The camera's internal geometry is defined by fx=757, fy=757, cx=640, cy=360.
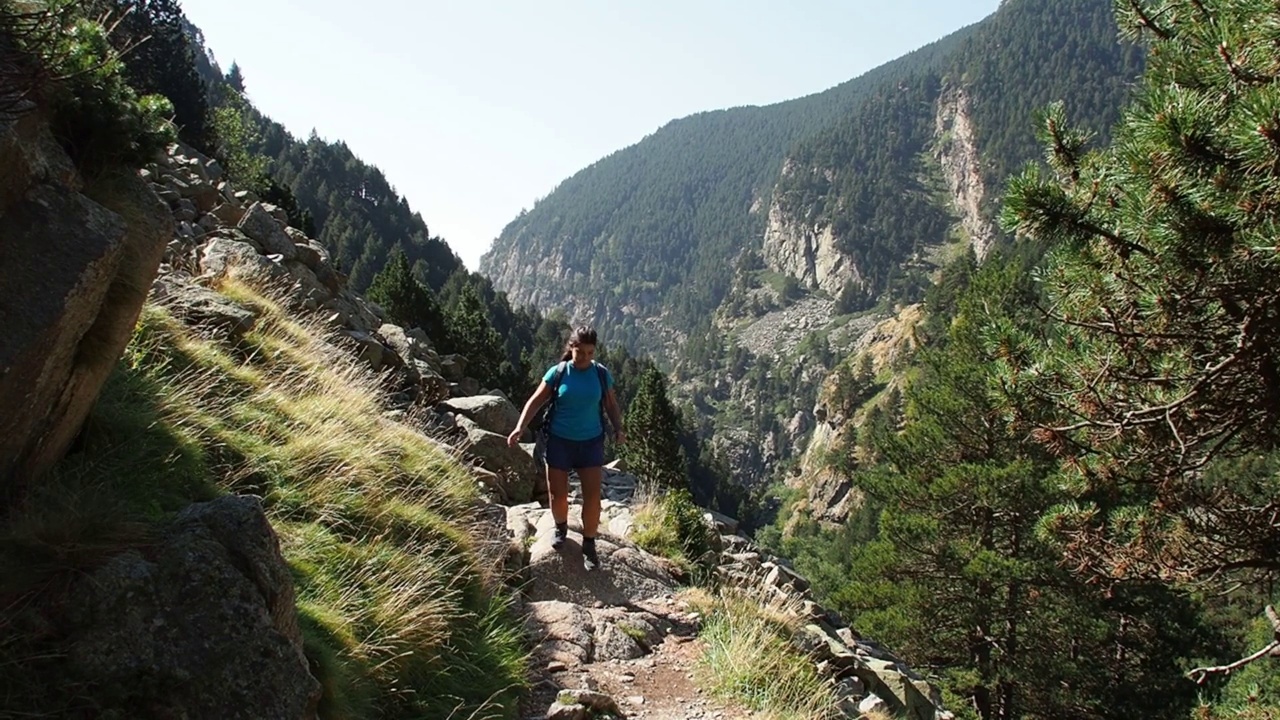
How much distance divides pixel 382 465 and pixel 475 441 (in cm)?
369

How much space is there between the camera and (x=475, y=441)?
932cm

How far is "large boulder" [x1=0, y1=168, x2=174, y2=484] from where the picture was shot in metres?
2.89

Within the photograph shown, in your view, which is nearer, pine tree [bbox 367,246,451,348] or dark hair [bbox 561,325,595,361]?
dark hair [bbox 561,325,595,361]

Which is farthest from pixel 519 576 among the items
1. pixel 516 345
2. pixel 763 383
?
pixel 763 383

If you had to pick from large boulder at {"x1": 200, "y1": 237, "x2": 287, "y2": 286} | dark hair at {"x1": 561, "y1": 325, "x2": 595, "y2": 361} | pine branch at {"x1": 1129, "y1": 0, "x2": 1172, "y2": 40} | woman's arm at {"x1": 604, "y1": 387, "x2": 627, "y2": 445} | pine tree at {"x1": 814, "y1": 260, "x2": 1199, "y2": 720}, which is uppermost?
large boulder at {"x1": 200, "y1": 237, "x2": 287, "y2": 286}

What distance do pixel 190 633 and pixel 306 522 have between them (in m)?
2.01

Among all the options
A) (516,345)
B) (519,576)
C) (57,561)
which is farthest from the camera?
(516,345)

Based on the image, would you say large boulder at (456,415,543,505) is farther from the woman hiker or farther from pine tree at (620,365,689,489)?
pine tree at (620,365,689,489)

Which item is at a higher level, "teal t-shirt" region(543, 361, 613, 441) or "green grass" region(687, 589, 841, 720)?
"teal t-shirt" region(543, 361, 613, 441)

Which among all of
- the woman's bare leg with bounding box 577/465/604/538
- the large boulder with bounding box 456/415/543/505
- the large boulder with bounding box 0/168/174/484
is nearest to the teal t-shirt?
the woman's bare leg with bounding box 577/465/604/538

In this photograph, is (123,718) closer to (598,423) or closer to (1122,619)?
(598,423)

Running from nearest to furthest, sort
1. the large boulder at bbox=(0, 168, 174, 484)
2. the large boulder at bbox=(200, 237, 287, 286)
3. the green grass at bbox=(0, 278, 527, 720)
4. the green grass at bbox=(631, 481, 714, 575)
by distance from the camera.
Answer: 1. the green grass at bbox=(0, 278, 527, 720)
2. the large boulder at bbox=(0, 168, 174, 484)
3. the green grass at bbox=(631, 481, 714, 575)
4. the large boulder at bbox=(200, 237, 287, 286)

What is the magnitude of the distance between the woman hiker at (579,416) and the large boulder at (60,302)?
10.8 ft

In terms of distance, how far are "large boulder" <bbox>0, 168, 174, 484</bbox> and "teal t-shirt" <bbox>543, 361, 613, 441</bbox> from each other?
3366mm
